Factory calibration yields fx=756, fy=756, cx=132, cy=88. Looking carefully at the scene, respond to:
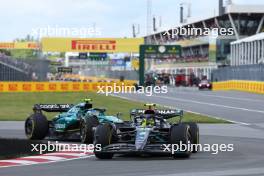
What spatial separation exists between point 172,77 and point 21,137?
6757 cm

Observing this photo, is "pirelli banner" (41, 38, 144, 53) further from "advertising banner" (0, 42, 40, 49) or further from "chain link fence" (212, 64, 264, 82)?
"advertising banner" (0, 42, 40, 49)

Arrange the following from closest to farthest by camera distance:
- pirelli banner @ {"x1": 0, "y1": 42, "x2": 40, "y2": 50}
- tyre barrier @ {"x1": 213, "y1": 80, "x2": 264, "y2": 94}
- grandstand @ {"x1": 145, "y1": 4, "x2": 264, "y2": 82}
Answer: tyre barrier @ {"x1": 213, "y1": 80, "x2": 264, "y2": 94}, grandstand @ {"x1": 145, "y1": 4, "x2": 264, "y2": 82}, pirelli banner @ {"x1": 0, "y1": 42, "x2": 40, "y2": 50}

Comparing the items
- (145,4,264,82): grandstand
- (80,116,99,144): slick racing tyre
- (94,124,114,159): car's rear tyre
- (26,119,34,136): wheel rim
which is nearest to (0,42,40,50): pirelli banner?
(145,4,264,82): grandstand

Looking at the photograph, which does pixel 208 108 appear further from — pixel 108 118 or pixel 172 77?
pixel 172 77

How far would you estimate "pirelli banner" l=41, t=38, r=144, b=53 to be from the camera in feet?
253

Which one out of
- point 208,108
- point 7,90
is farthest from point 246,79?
point 208,108

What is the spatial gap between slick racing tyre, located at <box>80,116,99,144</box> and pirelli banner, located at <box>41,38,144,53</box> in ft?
198

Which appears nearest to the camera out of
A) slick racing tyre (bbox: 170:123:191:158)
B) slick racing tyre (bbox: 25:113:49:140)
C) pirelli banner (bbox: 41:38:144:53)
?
slick racing tyre (bbox: 170:123:191:158)

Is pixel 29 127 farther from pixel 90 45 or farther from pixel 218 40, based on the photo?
pixel 218 40

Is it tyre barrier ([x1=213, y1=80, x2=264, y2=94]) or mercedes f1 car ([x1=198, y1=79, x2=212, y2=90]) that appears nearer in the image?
tyre barrier ([x1=213, y1=80, x2=264, y2=94])

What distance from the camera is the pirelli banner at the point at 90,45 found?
77062mm

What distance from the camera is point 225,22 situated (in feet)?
330

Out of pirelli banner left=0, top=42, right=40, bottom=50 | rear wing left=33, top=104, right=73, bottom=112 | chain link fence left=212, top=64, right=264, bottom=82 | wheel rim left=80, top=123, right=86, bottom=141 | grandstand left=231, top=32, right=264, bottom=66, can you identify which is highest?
pirelli banner left=0, top=42, right=40, bottom=50

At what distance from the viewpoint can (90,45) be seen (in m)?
78.3
